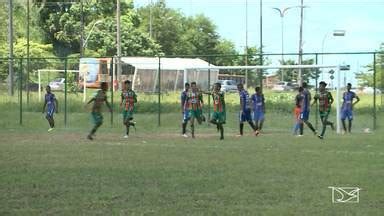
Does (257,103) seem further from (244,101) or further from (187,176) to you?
(187,176)

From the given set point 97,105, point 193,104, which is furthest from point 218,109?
point 97,105

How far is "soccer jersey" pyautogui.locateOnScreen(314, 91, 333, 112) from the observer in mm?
22094

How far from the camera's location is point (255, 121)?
83.6 feet

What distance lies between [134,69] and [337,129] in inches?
519

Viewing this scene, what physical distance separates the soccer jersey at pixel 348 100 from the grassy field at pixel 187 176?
5727 mm

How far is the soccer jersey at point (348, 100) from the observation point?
25156 mm

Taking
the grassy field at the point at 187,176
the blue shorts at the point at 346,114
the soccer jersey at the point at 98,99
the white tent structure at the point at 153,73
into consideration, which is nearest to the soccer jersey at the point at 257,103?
the blue shorts at the point at 346,114

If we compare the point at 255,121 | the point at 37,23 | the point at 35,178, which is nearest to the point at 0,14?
the point at 37,23

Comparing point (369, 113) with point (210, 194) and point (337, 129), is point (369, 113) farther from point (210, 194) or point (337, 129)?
point (210, 194)

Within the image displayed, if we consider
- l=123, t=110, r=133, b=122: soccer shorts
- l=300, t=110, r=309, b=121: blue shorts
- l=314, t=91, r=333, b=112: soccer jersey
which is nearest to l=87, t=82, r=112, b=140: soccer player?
l=123, t=110, r=133, b=122: soccer shorts

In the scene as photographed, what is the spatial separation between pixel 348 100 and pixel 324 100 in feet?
11.3

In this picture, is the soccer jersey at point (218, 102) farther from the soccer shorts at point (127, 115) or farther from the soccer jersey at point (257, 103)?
the soccer jersey at point (257, 103)

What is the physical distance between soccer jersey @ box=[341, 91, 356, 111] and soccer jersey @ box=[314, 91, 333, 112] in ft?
10.1

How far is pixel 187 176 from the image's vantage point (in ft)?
37.6
